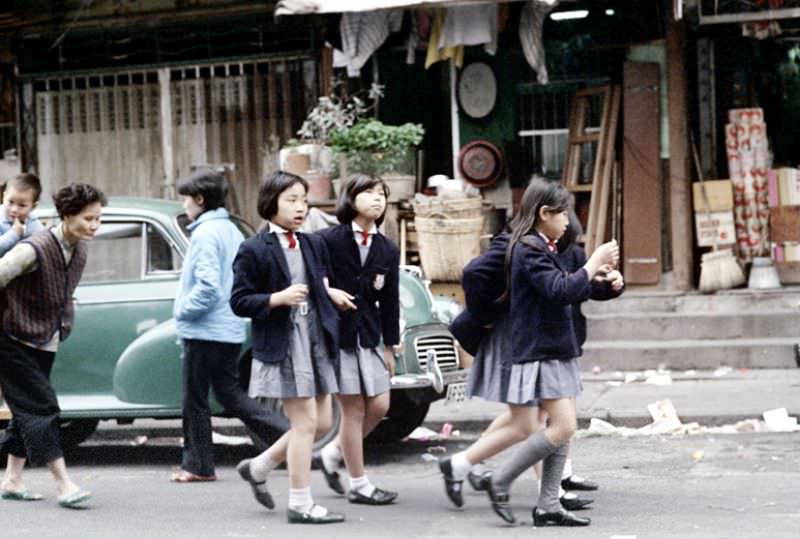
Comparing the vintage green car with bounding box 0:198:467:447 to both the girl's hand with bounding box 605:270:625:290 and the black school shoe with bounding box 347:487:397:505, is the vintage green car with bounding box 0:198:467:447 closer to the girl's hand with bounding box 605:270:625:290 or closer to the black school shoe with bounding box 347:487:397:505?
the black school shoe with bounding box 347:487:397:505

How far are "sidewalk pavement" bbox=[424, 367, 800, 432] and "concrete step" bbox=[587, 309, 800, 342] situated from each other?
0.62 m

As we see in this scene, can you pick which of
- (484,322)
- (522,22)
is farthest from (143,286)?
(522,22)

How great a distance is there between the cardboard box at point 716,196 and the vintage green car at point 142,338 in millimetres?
4881

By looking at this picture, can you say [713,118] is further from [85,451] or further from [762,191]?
[85,451]

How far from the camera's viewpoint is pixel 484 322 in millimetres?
Answer: 8117

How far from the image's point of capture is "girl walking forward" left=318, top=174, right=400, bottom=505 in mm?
8469

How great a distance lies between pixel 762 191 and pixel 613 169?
1473 millimetres

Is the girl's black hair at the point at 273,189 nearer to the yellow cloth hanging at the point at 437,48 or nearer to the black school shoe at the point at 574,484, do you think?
the black school shoe at the point at 574,484

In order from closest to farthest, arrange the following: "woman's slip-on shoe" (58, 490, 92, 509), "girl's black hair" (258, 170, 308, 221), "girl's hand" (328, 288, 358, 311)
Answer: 1. "girl's black hair" (258, 170, 308, 221)
2. "girl's hand" (328, 288, 358, 311)
3. "woman's slip-on shoe" (58, 490, 92, 509)

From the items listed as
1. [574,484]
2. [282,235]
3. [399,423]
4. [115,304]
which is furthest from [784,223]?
[282,235]

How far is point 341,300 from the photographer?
26.8ft

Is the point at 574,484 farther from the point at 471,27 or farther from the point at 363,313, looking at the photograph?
the point at 471,27

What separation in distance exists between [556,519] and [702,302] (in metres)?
7.27

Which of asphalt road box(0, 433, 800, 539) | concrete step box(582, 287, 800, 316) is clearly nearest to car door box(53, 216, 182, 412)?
asphalt road box(0, 433, 800, 539)
